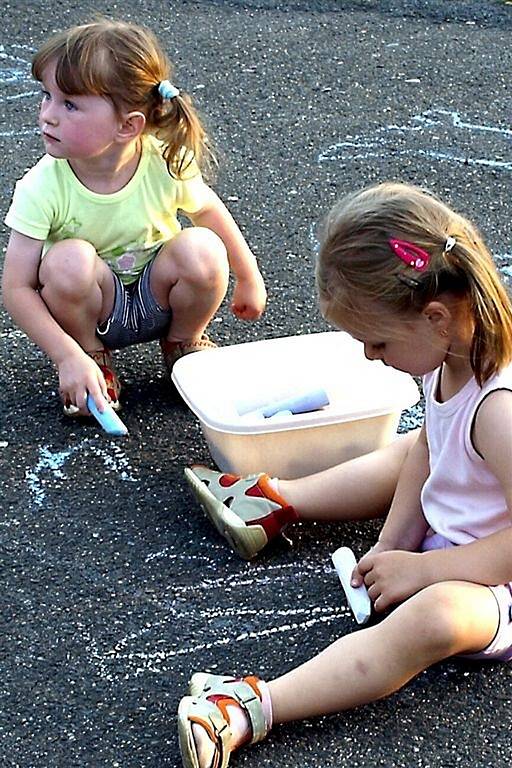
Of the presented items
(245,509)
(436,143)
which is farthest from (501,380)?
(436,143)

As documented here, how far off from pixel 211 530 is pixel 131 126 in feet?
2.69

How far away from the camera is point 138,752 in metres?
1.73

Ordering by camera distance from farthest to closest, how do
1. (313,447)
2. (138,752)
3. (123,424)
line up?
(123,424), (313,447), (138,752)

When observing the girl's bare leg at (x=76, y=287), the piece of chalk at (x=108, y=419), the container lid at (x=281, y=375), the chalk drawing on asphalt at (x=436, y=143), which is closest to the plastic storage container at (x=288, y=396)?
the container lid at (x=281, y=375)

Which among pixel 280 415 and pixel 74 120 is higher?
pixel 74 120

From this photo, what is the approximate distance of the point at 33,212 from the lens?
2441 mm

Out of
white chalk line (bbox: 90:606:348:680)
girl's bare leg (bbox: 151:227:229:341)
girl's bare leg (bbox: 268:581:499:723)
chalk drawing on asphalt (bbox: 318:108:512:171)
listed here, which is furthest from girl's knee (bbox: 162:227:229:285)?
chalk drawing on asphalt (bbox: 318:108:512:171)

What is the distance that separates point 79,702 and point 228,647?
0.25m

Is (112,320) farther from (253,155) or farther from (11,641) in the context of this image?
(253,155)

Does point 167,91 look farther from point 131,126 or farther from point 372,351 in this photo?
point 372,351

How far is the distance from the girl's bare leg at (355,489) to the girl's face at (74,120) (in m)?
0.79

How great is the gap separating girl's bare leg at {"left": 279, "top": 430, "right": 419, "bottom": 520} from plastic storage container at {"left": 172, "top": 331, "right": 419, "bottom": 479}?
8cm

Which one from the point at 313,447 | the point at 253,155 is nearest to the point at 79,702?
the point at 313,447

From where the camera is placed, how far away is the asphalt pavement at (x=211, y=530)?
176cm
